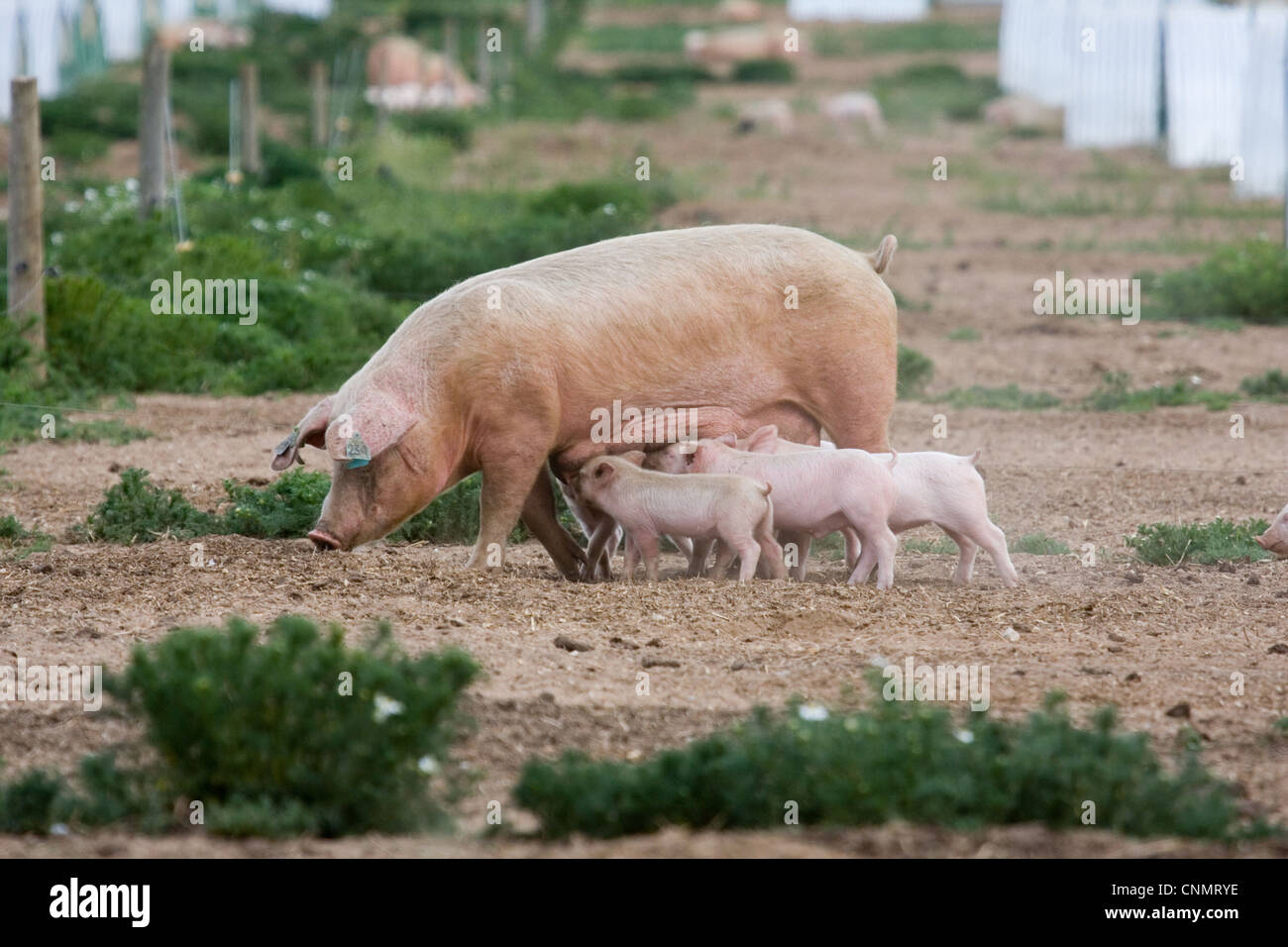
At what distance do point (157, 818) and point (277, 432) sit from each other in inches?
266

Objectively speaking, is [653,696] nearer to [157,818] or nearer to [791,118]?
[157,818]

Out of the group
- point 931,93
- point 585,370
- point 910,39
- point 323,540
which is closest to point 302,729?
point 323,540

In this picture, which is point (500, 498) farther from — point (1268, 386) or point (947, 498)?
point (1268, 386)

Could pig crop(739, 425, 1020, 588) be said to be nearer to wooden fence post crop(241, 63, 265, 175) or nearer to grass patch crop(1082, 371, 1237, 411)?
grass patch crop(1082, 371, 1237, 411)

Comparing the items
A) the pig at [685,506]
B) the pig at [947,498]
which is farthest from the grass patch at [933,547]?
the pig at [685,506]

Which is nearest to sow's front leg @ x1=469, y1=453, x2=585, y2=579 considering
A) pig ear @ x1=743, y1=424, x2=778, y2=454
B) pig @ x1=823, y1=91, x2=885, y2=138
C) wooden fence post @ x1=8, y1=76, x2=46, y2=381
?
pig ear @ x1=743, y1=424, x2=778, y2=454

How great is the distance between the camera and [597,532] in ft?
25.7

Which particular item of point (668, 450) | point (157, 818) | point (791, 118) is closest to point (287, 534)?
point (668, 450)

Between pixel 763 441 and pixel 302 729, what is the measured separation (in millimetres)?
3610

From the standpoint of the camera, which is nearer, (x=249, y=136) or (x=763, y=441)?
(x=763, y=441)

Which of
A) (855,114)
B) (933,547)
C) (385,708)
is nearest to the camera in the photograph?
(385,708)

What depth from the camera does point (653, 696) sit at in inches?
229

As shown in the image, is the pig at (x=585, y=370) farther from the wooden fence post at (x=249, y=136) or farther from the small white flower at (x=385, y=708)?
the wooden fence post at (x=249, y=136)
